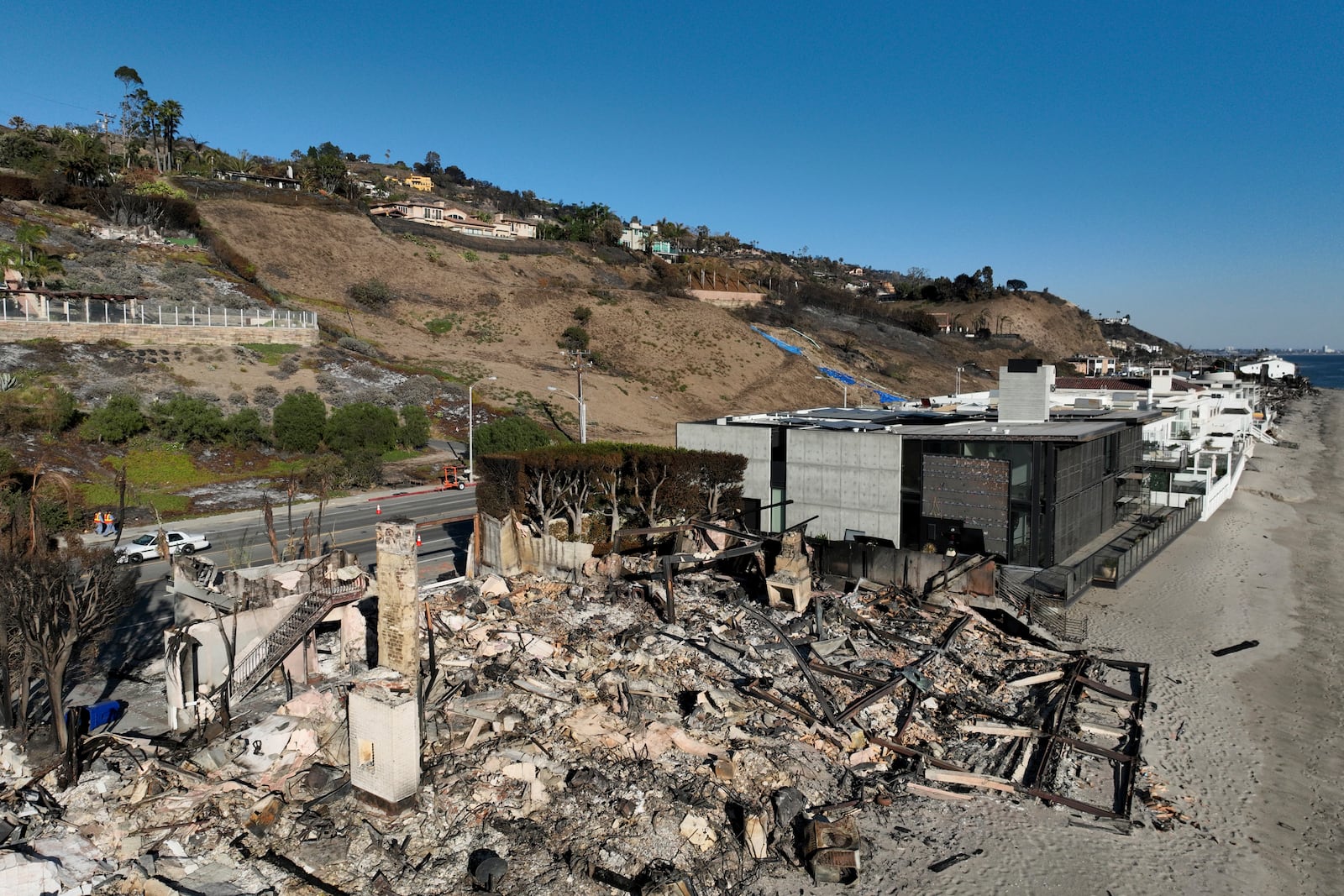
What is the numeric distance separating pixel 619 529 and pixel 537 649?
1026 cm

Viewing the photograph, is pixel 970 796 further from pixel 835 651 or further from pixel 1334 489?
pixel 1334 489

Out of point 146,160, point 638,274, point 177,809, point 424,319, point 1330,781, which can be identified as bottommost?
point 1330,781

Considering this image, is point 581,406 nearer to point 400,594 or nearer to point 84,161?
point 400,594

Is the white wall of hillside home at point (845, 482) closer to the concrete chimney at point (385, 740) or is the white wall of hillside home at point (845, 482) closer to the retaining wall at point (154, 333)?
the concrete chimney at point (385, 740)

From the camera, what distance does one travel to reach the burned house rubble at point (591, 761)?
40.8 ft

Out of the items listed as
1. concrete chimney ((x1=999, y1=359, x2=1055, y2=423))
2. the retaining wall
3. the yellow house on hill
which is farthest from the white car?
the yellow house on hill

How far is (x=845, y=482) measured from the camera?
1212 inches

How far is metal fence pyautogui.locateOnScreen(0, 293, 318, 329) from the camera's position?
5306 centimetres

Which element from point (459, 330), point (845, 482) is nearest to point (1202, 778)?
point (845, 482)

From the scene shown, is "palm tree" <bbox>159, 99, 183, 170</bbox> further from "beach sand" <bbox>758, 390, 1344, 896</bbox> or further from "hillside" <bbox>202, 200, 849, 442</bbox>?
"beach sand" <bbox>758, 390, 1344, 896</bbox>

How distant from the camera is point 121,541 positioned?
104ft

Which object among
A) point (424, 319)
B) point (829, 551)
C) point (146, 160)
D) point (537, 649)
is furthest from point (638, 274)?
point (537, 649)

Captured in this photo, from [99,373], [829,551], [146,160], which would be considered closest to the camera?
[829,551]

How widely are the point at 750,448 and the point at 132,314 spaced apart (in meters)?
48.1
